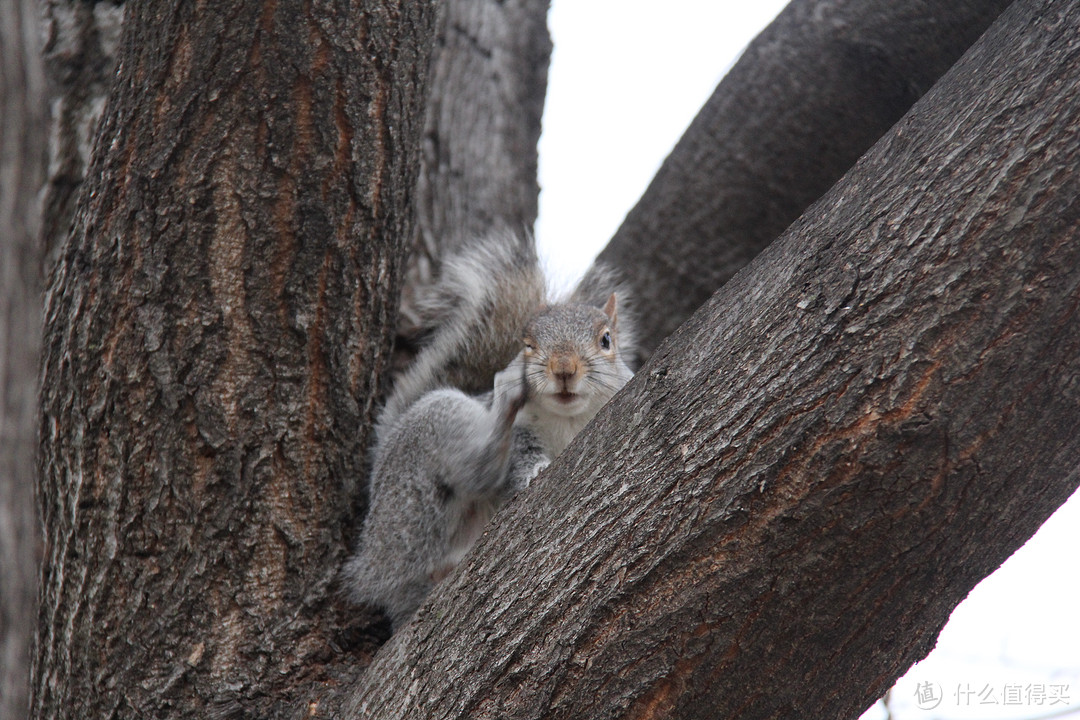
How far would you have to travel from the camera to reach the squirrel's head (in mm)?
2523

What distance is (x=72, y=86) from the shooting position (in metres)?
2.62

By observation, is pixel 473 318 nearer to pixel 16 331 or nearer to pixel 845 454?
pixel 845 454

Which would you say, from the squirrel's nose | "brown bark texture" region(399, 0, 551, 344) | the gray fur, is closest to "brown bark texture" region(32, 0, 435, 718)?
the gray fur

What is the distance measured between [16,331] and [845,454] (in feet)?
3.16

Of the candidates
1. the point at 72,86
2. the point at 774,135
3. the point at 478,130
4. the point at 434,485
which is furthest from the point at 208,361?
the point at 774,135

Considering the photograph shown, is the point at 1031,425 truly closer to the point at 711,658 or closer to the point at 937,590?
the point at 937,590

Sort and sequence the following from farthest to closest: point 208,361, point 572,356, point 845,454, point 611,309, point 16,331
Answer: point 611,309 → point 572,356 → point 208,361 → point 845,454 → point 16,331

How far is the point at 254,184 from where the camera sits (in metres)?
2.03

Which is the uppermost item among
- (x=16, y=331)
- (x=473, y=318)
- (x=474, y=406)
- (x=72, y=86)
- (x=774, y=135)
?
(x=72, y=86)

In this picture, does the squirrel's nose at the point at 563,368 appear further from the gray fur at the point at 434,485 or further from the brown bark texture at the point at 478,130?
the brown bark texture at the point at 478,130

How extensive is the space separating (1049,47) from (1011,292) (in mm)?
375

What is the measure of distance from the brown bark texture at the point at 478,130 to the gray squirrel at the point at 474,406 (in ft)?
0.54

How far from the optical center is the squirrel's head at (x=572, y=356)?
2.52 m

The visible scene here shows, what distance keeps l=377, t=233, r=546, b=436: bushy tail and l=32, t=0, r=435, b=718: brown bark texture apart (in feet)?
1.79
